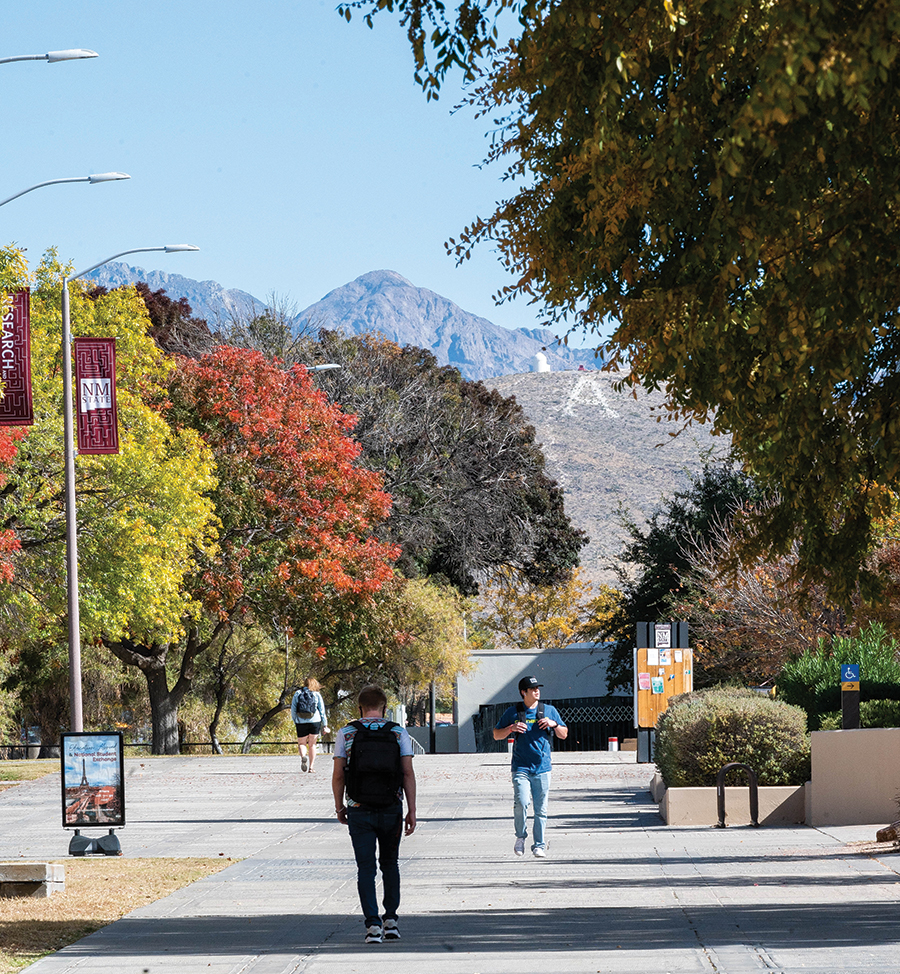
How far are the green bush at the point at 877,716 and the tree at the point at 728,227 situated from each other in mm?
10801

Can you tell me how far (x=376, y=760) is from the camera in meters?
8.84

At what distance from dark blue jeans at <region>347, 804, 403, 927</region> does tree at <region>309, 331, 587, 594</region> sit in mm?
31880

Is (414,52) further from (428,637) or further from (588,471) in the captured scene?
(588,471)

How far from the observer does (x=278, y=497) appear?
1356 inches

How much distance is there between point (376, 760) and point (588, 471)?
12607cm

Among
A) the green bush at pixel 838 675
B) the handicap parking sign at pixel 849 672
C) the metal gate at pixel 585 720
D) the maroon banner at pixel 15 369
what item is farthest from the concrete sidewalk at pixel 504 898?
the metal gate at pixel 585 720

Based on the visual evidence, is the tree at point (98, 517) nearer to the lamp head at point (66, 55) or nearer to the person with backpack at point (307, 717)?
the person with backpack at point (307, 717)

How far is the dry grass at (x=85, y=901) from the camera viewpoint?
352 inches

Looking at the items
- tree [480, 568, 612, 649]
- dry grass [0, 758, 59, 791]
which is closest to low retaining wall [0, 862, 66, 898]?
dry grass [0, 758, 59, 791]

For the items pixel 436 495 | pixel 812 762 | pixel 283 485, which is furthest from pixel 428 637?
pixel 812 762

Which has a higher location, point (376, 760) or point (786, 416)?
point (786, 416)

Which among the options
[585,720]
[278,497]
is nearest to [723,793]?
[278,497]

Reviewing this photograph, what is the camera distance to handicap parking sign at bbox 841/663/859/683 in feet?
55.3

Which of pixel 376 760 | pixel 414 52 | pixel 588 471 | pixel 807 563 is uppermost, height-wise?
pixel 588 471
